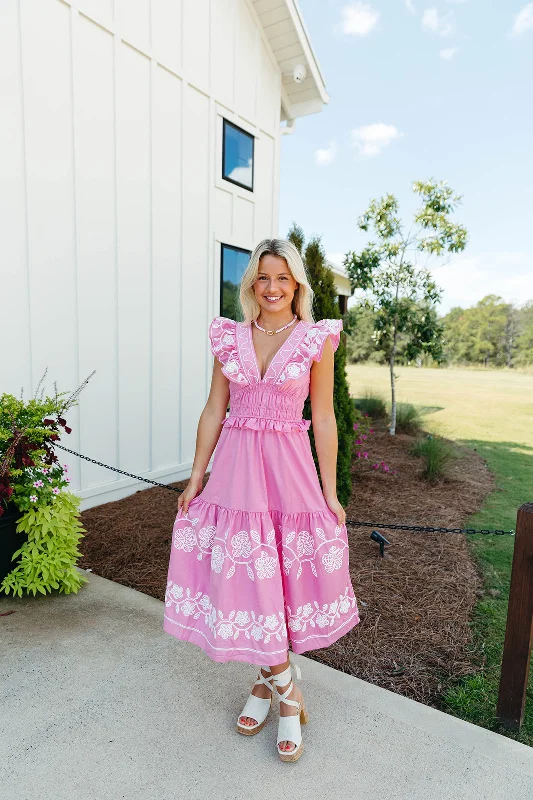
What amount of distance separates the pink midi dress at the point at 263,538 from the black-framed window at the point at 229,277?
483 centimetres

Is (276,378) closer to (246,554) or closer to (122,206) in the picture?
(246,554)

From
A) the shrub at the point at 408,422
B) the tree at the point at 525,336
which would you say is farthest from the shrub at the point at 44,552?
the tree at the point at 525,336

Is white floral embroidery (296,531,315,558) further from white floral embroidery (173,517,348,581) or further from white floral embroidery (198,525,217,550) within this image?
white floral embroidery (198,525,217,550)

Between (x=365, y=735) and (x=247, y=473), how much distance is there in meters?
1.21

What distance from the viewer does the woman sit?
197 cm

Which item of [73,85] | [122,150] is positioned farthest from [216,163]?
[73,85]

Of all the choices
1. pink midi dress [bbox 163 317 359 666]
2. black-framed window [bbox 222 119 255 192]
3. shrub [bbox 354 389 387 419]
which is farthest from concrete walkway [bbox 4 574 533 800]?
shrub [bbox 354 389 387 419]

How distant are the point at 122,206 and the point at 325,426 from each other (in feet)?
13.6

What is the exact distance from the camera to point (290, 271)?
2107 millimetres

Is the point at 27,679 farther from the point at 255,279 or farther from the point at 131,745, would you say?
the point at 255,279

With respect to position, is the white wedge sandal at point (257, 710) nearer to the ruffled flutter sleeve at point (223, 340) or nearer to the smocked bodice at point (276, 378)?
the smocked bodice at point (276, 378)

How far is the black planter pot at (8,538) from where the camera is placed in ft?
10.5

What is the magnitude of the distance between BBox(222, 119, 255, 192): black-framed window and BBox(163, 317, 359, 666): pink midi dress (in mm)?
5426

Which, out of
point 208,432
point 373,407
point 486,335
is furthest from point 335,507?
point 486,335
